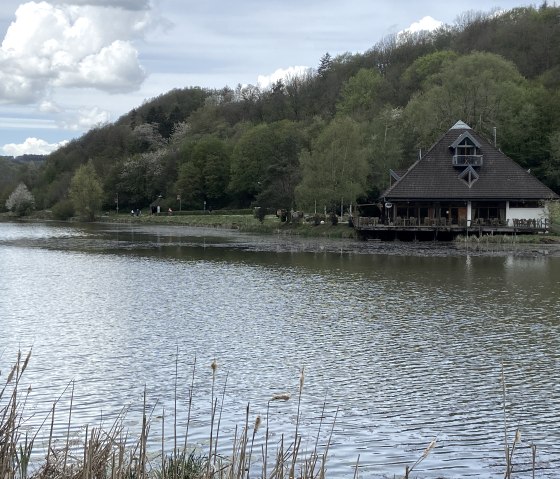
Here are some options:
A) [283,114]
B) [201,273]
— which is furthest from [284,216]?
[283,114]

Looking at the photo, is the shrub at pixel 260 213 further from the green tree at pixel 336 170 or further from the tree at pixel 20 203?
the tree at pixel 20 203

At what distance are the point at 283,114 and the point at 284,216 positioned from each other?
44607 millimetres

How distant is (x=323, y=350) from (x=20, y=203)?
335ft

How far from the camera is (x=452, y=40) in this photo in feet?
344

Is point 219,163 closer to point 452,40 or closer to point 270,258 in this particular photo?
point 452,40

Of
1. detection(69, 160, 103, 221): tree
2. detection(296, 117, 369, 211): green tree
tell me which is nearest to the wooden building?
detection(296, 117, 369, 211): green tree

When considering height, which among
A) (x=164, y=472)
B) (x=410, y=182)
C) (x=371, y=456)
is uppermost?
(x=410, y=182)

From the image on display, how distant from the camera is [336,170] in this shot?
193 feet

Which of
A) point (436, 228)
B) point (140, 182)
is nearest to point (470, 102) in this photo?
point (436, 228)

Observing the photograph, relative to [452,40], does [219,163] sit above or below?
below

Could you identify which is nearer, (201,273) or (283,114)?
(201,273)

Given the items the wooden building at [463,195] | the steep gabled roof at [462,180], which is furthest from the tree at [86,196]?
the steep gabled roof at [462,180]

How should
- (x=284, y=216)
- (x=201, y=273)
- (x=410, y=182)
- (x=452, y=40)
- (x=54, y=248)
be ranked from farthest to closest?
1. (x=452, y=40)
2. (x=284, y=216)
3. (x=410, y=182)
4. (x=54, y=248)
5. (x=201, y=273)

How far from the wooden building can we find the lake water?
16.9 m
